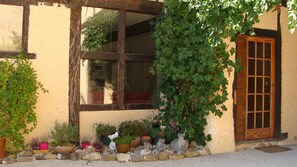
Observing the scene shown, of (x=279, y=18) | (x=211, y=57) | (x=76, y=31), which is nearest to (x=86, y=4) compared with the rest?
(x=76, y=31)

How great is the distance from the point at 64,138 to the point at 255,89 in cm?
391

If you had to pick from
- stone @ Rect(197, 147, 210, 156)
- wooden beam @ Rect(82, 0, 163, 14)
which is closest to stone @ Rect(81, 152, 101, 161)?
stone @ Rect(197, 147, 210, 156)

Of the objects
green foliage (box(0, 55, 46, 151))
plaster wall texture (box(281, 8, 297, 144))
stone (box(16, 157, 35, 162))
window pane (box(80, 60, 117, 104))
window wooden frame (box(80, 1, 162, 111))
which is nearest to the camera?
stone (box(16, 157, 35, 162))

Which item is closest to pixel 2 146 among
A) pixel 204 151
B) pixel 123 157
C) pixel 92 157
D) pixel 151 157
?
pixel 92 157

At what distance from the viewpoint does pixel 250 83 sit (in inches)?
280

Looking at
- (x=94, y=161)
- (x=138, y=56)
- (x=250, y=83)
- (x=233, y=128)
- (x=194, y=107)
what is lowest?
(x=94, y=161)

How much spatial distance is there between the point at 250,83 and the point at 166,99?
1.80 m

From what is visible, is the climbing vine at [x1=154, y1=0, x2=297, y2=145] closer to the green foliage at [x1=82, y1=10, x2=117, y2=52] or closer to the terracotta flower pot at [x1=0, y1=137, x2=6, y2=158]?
the green foliage at [x1=82, y1=10, x2=117, y2=52]

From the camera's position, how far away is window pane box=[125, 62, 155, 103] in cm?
696

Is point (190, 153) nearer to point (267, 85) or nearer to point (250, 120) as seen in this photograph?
point (250, 120)

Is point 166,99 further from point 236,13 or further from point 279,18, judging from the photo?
point 279,18

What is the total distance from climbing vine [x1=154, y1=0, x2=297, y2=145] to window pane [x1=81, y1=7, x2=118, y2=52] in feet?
3.11

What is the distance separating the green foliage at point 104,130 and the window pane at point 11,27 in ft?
6.51

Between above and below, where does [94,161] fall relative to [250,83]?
below
